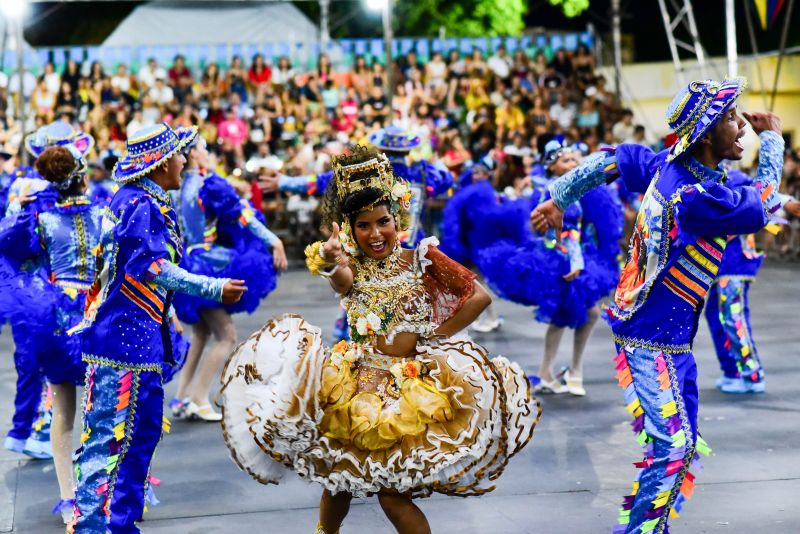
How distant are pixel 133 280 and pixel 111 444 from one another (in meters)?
0.75

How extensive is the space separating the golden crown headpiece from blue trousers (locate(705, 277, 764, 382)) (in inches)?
201

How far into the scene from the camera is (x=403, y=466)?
14.5 ft

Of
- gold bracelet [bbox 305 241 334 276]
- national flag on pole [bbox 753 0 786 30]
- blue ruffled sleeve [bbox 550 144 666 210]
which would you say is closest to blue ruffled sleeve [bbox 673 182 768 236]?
blue ruffled sleeve [bbox 550 144 666 210]

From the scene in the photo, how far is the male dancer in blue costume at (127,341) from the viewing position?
5266 millimetres

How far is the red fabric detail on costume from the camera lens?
192 inches

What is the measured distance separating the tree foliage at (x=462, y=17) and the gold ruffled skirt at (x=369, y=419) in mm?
28149

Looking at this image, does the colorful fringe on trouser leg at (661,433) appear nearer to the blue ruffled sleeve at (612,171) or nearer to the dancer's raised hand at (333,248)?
the blue ruffled sleeve at (612,171)

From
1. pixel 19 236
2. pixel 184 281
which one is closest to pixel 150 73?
pixel 19 236

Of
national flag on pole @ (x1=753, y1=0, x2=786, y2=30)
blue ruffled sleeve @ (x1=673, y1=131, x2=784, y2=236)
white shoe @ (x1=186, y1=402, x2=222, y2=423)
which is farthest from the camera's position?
national flag on pole @ (x1=753, y1=0, x2=786, y2=30)

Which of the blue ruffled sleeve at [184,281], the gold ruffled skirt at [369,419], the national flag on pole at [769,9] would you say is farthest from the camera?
the national flag on pole at [769,9]

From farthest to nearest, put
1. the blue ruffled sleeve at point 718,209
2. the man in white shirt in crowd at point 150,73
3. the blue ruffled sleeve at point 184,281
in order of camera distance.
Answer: the man in white shirt in crowd at point 150,73 < the blue ruffled sleeve at point 184,281 < the blue ruffled sleeve at point 718,209

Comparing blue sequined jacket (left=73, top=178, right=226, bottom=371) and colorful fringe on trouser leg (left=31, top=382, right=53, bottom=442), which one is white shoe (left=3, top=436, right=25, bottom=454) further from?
blue sequined jacket (left=73, top=178, right=226, bottom=371)

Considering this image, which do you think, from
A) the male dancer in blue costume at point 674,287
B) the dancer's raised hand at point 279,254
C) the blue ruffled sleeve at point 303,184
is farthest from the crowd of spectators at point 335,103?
the male dancer in blue costume at point 674,287

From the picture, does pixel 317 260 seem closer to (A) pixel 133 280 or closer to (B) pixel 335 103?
(A) pixel 133 280
